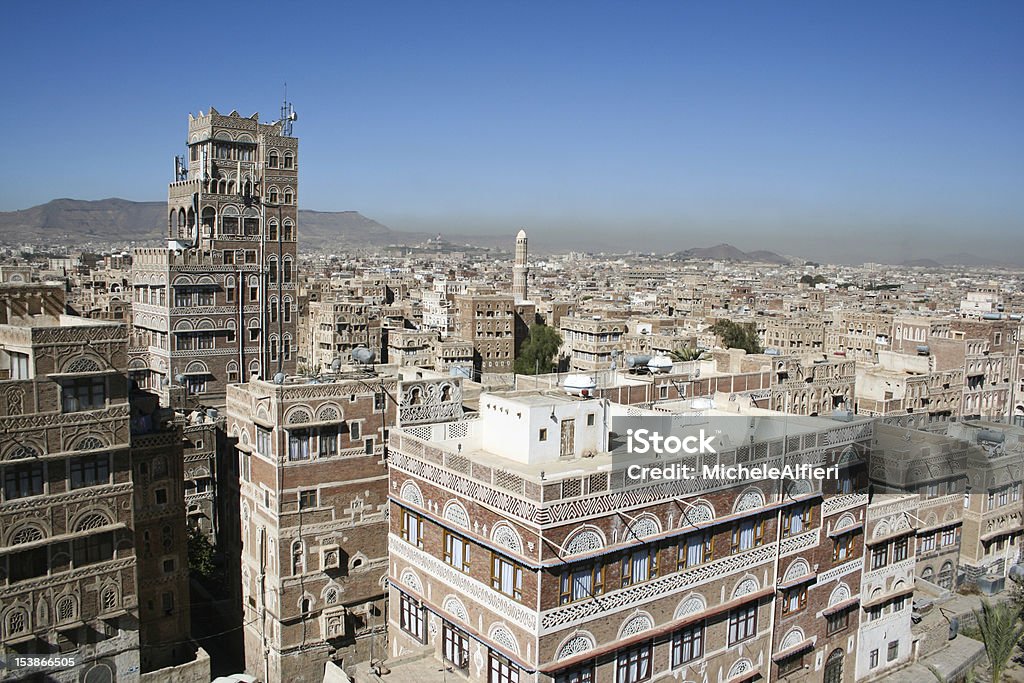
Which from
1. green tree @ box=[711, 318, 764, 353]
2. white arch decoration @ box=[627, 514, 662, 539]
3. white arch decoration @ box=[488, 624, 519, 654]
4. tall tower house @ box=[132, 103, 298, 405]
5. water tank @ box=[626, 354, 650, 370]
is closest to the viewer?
white arch decoration @ box=[488, 624, 519, 654]

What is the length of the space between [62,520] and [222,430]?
713cm

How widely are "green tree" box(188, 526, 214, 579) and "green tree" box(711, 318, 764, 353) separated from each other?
44.8 m

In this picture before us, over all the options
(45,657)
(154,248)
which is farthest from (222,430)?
(154,248)

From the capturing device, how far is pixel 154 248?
31.8 metres

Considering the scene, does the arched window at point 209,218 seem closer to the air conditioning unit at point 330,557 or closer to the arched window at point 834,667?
the air conditioning unit at point 330,557

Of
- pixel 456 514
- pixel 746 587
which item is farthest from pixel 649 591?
pixel 456 514

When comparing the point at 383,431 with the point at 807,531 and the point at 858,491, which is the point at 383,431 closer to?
the point at 807,531

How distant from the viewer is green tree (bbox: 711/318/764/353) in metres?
63.7

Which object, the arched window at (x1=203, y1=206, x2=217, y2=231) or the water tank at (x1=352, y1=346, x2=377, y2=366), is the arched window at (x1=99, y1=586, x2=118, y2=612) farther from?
the arched window at (x1=203, y1=206, x2=217, y2=231)

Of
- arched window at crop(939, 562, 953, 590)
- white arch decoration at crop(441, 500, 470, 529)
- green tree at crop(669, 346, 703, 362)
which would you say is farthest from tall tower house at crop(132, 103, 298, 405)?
green tree at crop(669, 346, 703, 362)

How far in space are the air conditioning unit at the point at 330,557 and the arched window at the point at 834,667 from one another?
11.2m

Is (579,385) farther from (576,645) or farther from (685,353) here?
(685,353)

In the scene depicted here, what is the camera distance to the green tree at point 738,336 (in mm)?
63719

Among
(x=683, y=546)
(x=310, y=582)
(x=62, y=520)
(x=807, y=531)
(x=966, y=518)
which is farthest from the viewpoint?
(x=966, y=518)
